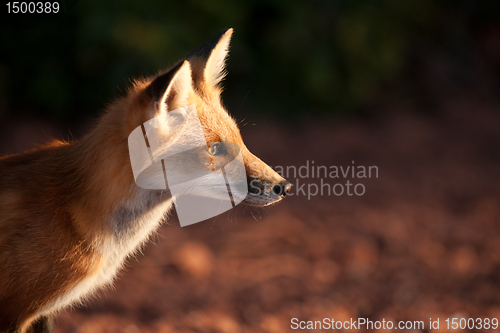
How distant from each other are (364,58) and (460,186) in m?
2.74

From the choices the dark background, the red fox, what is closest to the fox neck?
the red fox

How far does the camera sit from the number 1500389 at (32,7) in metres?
4.79

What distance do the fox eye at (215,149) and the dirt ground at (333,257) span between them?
138cm

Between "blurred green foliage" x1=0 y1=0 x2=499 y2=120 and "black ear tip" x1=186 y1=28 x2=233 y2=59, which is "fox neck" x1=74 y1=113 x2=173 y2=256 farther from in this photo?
"blurred green foliage" x1=0 y1=0 x2=499 y2=120

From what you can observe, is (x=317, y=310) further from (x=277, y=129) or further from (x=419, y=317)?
(x=277, y=129)

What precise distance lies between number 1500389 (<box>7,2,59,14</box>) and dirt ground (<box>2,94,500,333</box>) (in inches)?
81.9

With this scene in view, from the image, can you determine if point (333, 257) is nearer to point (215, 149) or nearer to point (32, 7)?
point (215, 149)

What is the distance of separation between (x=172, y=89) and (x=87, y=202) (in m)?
0.90

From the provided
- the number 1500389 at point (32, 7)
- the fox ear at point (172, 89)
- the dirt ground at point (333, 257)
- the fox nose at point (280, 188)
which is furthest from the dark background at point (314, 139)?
the fox nose at point (280, 188)

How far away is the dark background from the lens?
3977 mm

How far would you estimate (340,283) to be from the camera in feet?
13.9

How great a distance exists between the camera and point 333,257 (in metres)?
4.66

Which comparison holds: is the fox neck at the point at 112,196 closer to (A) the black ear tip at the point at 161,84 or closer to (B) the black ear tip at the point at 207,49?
(A) the black ear tip at the point at 161,84

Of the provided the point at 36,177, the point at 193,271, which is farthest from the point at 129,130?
the point at 193,271
